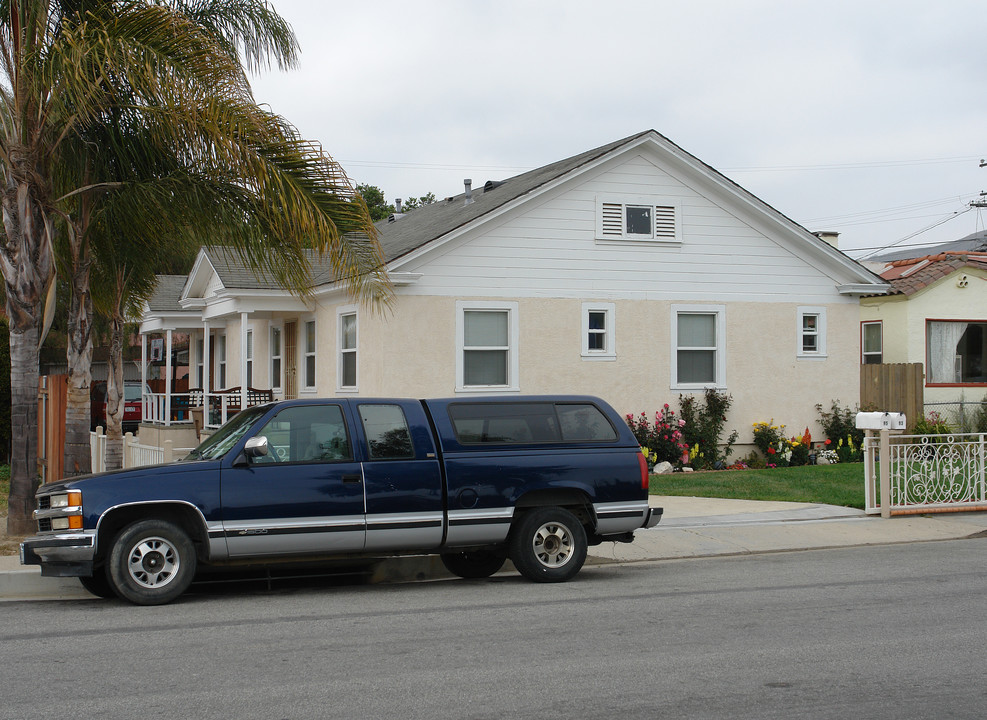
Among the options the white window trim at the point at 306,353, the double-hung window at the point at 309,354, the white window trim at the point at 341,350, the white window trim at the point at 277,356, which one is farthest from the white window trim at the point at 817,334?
the white window trim at the point at 277,356

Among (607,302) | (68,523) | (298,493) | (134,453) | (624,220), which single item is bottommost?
(68,523)

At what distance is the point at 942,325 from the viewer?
2381cm

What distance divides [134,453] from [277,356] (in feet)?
22.6

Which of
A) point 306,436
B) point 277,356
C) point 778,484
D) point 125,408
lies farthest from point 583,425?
point 125,408

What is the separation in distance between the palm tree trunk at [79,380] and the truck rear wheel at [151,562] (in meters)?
4.78

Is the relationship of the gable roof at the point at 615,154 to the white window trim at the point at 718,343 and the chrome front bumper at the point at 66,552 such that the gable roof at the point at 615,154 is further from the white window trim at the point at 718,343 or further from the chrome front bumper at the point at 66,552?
the chrome front bumper at the point at 66,552

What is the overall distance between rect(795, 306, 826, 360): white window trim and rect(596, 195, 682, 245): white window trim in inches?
120

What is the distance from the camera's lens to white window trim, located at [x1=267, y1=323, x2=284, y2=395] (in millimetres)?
23172

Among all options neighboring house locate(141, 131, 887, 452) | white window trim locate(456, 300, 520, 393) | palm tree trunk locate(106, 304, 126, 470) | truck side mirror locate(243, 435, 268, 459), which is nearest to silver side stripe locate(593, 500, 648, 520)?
truck side mirror locate(243, 435, 268, 459)

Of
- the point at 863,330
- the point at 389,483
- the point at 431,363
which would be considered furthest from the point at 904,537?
the point at 863,330

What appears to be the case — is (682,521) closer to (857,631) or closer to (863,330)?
(857,631)

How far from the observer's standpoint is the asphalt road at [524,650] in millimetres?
6012

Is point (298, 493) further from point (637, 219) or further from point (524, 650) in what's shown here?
point (637, 219)

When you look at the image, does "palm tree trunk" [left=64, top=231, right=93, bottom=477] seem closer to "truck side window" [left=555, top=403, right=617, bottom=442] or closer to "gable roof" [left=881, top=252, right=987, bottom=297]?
"truck side window" [left=555, top=403, right=617, bottom=442]
